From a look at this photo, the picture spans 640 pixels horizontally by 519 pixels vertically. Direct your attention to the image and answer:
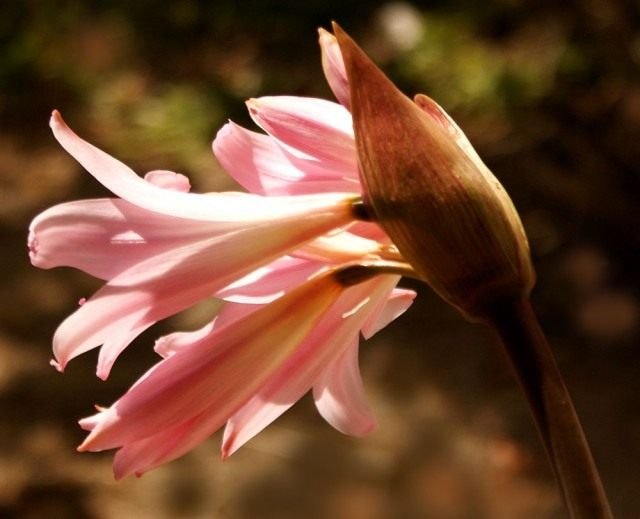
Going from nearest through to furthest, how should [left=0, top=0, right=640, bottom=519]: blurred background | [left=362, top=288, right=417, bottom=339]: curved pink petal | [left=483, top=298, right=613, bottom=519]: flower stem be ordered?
[left=483, top=298, right=613, bottom=519]: flower stem, [left=362, top=288, right=417, bottom=339]: curved pink petal, [left=0, top=0, right=640, bottom=519]: blurred background

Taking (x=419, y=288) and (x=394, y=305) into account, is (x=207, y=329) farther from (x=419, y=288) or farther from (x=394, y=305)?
(x=419, y=288)

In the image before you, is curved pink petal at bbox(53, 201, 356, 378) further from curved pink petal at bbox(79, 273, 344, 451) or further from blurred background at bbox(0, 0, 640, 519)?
blurred background at bbox(0, 0, 640, 519)

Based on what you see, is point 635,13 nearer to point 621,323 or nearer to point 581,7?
point 581,7

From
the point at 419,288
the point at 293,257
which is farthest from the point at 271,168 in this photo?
the point at 419,288

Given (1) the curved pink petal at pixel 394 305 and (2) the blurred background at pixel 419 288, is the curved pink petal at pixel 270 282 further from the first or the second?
(2) the blurred background at pixel 419 288

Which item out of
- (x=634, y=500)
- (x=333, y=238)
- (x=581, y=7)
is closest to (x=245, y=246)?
(x=333, y=238)

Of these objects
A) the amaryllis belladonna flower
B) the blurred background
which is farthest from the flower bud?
the blurred background

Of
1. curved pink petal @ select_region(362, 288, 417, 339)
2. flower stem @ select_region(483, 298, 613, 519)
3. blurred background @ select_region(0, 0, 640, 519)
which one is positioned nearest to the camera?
flower stem @ select_region(483, 298, 613, 519)

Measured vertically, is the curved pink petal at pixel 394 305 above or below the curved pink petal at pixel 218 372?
below

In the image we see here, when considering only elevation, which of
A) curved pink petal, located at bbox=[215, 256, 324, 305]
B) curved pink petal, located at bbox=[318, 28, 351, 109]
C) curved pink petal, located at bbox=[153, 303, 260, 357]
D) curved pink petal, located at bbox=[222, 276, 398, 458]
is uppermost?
curved pink petal, located at bbox=[318, 28, 351, 109]

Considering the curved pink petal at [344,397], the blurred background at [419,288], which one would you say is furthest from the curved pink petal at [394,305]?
the blurred background at [419,288]
